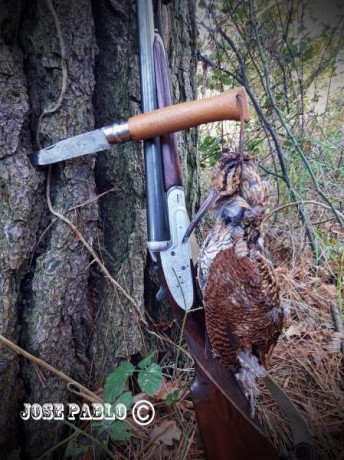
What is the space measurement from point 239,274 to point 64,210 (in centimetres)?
70

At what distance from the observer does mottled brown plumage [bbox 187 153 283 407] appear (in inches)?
35.5

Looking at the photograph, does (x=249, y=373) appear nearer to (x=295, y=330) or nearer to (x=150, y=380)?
(x=150, y=380)

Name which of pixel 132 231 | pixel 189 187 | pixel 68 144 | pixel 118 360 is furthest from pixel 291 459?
pixel 68 144

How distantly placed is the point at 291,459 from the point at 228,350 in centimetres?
47

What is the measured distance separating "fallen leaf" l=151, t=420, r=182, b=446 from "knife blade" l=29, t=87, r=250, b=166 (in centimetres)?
108

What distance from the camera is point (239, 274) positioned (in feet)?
2.95

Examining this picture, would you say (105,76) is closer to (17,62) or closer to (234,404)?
(17,62)

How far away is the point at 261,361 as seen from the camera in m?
0.98

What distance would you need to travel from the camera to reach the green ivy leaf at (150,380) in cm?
103

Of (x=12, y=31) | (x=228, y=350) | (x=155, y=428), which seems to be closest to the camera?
(x=228, y=350)

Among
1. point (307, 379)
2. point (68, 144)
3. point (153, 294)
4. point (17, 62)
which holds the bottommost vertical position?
point (307, 379)
